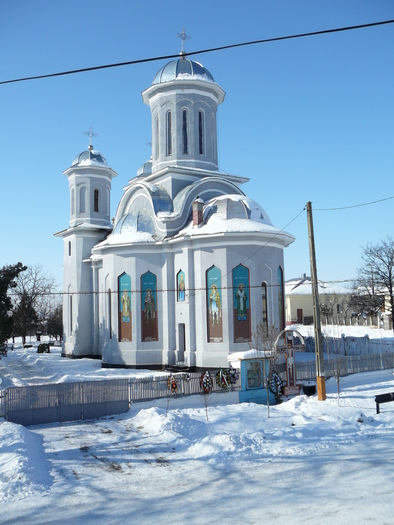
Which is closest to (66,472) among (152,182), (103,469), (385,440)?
(103,469)

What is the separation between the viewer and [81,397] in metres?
14.4

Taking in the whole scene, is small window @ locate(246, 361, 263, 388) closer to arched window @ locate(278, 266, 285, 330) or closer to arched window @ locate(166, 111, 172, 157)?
arched window @ locate(278, 266, 285, 330)

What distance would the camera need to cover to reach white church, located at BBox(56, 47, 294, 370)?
22.2m

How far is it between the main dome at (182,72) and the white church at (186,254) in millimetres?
58

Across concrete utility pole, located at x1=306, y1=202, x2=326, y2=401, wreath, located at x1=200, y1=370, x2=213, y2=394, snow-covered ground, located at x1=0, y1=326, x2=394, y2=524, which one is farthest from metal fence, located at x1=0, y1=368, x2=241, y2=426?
concrete utility pole, located at x1=306, y1=202, x2=326, y2=401

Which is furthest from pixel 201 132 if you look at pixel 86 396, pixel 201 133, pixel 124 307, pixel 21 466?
pixel 21 466

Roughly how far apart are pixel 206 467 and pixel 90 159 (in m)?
26.5

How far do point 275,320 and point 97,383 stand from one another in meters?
10.2

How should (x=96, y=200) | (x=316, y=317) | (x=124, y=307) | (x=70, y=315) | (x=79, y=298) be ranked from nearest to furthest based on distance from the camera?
(x=316, y=317), (x=124, y=307), (x=79, y=298), (x=70, y=315), (x=96, y=200)

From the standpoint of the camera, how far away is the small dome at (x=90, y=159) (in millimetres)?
32500

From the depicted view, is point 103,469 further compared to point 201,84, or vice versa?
point 201,84

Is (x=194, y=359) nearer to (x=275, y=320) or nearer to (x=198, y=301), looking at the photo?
(x=198, y=301)

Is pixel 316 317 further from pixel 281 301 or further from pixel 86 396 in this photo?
pixel 281 301

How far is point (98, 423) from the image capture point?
540 inches
